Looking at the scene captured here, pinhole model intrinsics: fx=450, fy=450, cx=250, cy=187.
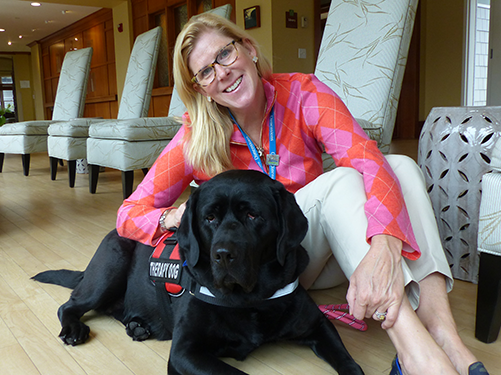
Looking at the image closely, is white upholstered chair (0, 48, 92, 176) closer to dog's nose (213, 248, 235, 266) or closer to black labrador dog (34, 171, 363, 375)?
black labrador dog (34, 171, 363, 375)

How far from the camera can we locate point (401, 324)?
33.8 inches

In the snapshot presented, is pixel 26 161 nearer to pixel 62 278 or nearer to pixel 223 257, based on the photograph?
pixel 62 278

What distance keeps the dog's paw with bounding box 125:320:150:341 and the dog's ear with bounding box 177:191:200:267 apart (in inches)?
14.2

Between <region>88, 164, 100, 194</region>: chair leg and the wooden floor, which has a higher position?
<region>88, 164, 100, 194</region>: chair leg

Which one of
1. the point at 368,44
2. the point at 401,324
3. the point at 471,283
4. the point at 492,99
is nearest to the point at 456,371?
the point at 401,324

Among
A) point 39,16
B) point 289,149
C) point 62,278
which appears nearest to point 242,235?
point 289,149

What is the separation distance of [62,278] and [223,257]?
0.92 metres

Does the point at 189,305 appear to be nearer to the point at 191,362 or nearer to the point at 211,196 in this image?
the point at 191,362

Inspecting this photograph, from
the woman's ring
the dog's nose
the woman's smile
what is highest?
the woman's smile

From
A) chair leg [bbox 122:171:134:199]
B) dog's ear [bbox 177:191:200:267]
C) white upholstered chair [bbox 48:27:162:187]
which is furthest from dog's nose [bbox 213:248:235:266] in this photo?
white upholstered chair [bbox 48:27:162:187]

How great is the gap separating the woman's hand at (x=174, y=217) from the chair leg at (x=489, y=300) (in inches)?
30.7

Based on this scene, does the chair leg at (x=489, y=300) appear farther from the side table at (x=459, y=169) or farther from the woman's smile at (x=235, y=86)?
the woman's smile at (x=235, y=86)

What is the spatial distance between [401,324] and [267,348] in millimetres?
431

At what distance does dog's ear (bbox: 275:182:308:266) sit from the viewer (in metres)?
0.97
